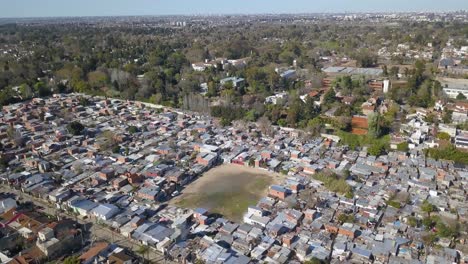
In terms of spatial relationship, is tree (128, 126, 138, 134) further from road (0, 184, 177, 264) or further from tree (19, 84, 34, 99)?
tree (19, 84, 34, 99)

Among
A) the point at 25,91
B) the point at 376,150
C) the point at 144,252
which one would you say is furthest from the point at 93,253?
the point at 25,91

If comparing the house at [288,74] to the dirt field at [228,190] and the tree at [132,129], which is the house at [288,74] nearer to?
the tree at [132,129]

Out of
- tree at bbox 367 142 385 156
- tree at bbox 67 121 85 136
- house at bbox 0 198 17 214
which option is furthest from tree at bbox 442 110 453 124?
house at bbox 0 198 17 214

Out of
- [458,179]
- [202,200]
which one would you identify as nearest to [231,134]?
[202,200]

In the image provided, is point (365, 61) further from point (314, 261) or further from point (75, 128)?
point (314, 261)

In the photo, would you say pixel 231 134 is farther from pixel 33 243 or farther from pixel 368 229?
pixel 33 243
